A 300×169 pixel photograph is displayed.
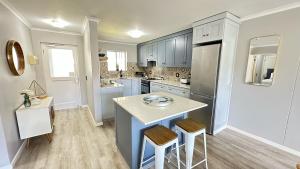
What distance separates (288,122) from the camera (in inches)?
85.8

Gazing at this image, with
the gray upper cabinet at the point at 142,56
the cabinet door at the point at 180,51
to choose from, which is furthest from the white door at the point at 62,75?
the cabinet door at the point at 180,51

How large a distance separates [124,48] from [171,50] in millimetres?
2372

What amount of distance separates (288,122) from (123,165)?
2859mm

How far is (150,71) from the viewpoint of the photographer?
576 centimetres

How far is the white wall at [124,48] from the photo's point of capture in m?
4.95

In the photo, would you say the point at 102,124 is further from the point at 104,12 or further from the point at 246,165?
the point at 246,165

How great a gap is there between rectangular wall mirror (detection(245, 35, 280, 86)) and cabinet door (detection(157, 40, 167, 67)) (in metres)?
2.32

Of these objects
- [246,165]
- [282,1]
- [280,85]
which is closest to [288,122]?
[280,85]

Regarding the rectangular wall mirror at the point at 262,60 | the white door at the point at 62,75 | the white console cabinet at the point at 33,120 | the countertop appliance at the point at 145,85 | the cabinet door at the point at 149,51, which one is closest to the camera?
the white console cabinet at the point at 33,120

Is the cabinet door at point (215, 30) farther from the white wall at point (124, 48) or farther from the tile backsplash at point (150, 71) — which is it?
the white wall at point (124, 48)

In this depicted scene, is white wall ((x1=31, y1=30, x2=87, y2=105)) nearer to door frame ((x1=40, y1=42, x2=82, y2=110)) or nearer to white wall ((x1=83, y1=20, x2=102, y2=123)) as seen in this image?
door frame ((x1=40, y1=42, x2=82, y2=110))

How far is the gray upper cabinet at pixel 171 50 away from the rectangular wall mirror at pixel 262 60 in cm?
130

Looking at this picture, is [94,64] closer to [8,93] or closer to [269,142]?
[8,93]

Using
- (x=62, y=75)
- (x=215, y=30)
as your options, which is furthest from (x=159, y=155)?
(x=62, y=75)
